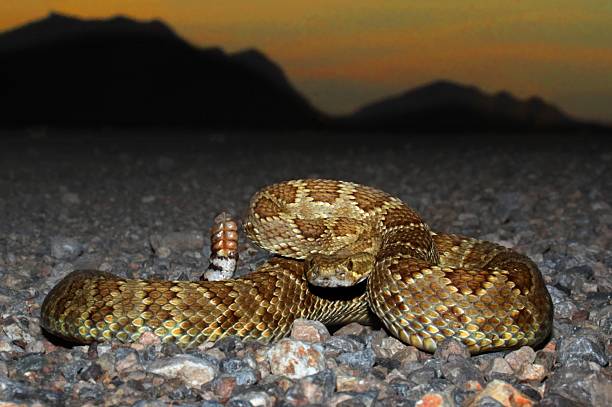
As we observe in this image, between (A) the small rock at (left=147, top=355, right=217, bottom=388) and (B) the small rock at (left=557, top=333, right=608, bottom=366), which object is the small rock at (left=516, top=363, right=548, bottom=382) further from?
(A) the small rock at (left=147, top=355, right=217, bottom=388)

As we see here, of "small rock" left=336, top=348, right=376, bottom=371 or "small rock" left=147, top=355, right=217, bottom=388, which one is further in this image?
"small rock" left=336, top=348, right=376, bottom=371

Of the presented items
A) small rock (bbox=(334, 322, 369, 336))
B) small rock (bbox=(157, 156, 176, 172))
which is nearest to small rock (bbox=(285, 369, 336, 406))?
small rock (bbox=(334, 322, 369, 336))

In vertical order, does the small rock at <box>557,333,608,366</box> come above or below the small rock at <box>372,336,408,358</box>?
above

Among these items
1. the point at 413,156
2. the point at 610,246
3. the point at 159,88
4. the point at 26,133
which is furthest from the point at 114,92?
the point at 610,246

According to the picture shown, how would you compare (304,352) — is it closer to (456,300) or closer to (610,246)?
(456,300)

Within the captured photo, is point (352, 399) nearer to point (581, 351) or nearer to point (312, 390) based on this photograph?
point (312, 390)

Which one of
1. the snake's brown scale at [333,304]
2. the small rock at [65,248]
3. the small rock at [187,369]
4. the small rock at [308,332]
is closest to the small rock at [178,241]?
the small rock at [65,248]

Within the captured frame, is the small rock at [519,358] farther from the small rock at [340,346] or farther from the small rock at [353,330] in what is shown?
the small rock at [353,330]
